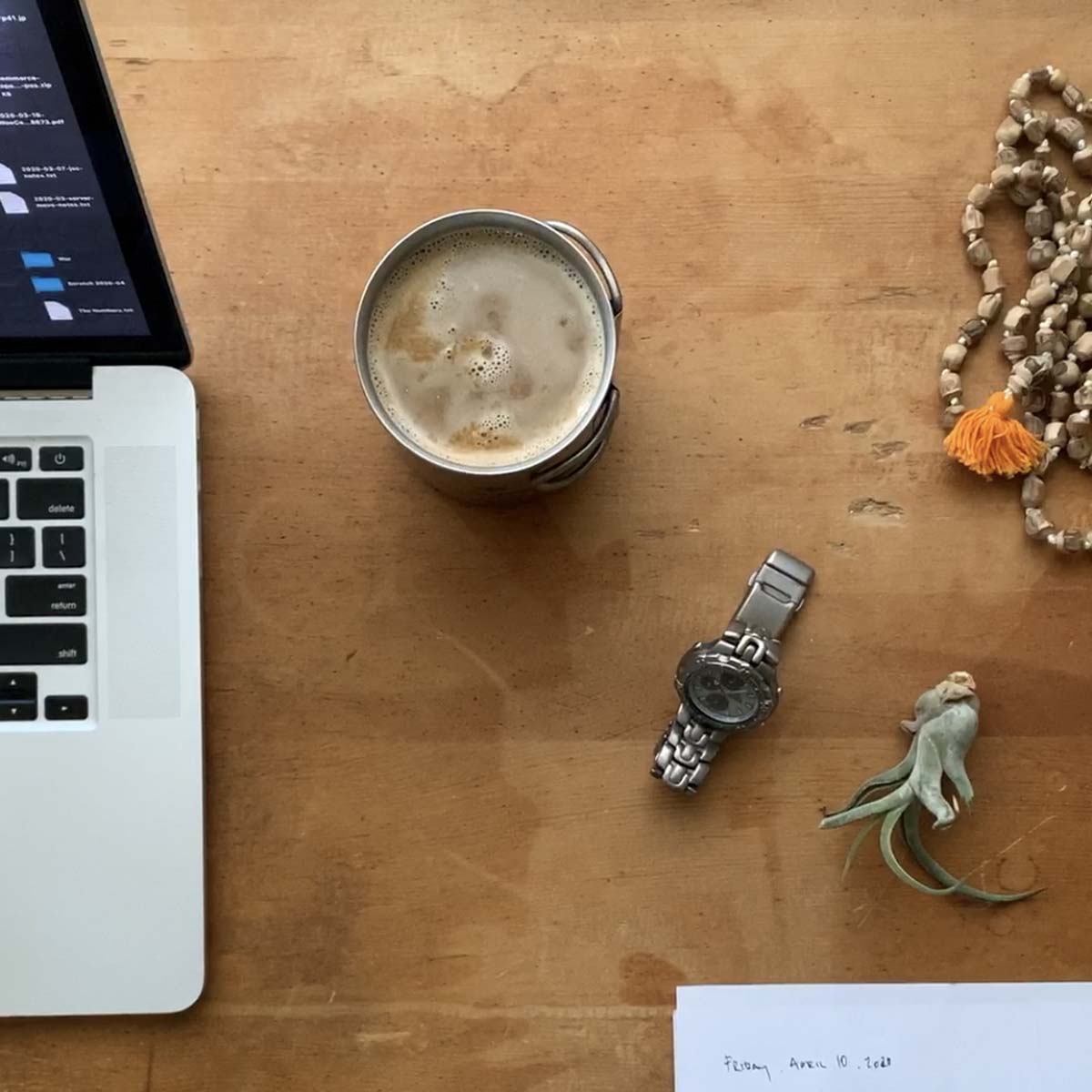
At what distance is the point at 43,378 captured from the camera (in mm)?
558

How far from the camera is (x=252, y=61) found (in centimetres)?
60

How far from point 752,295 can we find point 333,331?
22 centimetres

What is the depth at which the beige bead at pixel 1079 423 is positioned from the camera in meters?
0.59

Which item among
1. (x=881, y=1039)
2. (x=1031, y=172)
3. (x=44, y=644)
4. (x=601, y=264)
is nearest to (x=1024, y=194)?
(x=1031, y=172)

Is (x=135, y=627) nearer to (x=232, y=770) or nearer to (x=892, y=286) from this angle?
(x=232, y=770)

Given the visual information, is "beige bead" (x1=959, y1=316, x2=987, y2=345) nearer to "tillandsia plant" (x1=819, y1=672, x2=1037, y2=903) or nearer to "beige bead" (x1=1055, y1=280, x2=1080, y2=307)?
"beige bead" (x1=1055, y1=280, x2=1080, y2=307)

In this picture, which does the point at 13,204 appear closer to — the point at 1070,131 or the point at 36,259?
the point at 36,259

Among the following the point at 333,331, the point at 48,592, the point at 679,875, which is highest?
the point at 333,331

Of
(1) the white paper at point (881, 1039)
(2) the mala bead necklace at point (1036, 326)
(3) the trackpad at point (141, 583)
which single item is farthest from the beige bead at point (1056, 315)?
(3) the trackpad at point (141, 583)

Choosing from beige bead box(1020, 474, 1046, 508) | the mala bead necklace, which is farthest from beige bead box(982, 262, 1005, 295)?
beige bead box(1020, 474, 1046, 508)

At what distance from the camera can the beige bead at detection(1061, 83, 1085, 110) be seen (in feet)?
1.98

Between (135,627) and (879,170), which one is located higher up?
(879,170)

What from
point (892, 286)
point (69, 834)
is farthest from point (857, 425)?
point (69, 834)

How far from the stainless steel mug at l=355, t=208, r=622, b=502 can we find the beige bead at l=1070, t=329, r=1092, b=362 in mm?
252
